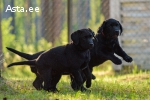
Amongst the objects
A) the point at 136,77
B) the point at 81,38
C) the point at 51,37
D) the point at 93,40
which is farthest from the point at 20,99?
the point at 51,37

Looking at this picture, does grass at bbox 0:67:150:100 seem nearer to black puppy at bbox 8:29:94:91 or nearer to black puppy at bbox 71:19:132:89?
black puppy at bbox 8:29:94:91

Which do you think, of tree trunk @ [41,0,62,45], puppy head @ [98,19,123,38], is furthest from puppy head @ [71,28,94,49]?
tree trunk @ [41,0,62,45]

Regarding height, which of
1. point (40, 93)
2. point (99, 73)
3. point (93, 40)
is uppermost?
point (93, 40)

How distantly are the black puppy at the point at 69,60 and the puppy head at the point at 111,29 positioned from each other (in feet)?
1.95

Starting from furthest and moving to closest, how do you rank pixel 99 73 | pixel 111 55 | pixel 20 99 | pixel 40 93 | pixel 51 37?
pixel 51 37, pixel 99 73, pixel 111 55, pixel 40 93, pixel 20 99

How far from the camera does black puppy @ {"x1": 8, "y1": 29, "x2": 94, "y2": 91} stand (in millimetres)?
7656

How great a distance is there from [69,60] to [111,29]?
3.43 feet

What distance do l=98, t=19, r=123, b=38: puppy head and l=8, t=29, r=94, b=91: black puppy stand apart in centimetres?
59

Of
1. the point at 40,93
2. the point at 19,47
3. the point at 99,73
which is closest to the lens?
the point at 40,93

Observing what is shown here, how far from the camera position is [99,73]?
1326cm

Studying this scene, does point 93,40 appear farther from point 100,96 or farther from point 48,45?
point 48,45

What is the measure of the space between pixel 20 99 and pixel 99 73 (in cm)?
665

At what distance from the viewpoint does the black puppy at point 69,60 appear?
7656mm

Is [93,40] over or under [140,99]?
over
